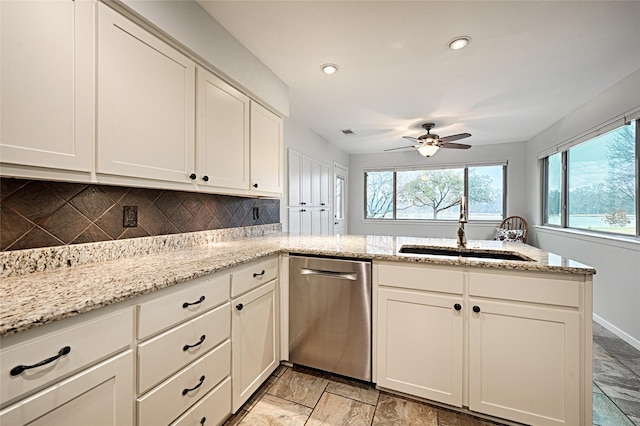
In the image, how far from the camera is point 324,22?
1.91 m

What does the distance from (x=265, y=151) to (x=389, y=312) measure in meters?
1.64

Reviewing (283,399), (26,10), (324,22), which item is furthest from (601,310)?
(26,10)

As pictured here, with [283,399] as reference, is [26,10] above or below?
above

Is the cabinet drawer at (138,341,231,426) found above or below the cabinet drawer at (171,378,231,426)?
above

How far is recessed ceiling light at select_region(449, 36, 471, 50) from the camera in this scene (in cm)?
208

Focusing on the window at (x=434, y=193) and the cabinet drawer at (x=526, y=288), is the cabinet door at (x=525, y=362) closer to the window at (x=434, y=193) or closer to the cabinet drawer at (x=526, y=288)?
the cabinet drawer at (x=526, y=288)

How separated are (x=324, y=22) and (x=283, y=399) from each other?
249 centimetres

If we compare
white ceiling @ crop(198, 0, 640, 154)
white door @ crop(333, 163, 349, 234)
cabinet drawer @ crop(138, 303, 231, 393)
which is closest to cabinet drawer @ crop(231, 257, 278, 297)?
cabinet drawer @ crop(138, 303, 231, 393)

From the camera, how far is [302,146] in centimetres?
425

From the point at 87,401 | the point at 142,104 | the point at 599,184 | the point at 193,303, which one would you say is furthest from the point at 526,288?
the point at 599,184

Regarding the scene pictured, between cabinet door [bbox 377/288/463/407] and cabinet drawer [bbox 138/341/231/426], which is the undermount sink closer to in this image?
cabinet door [bbox 377/288/463/407]

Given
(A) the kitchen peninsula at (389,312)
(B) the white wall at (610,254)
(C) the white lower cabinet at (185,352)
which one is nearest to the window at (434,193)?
(B) the white wall at (610,254)

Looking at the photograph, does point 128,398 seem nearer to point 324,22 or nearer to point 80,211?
point 80,211

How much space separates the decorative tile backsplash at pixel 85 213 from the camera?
1.18m
